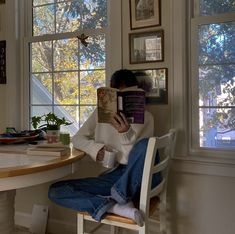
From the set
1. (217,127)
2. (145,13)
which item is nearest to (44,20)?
(145,13)

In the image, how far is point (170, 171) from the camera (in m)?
2.14

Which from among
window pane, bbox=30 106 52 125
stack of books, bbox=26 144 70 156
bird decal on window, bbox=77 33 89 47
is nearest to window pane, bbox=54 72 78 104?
window pane, bbox=30 106 52 125

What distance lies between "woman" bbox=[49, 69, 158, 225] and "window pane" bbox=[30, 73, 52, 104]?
749 mm

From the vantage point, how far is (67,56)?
257 cm

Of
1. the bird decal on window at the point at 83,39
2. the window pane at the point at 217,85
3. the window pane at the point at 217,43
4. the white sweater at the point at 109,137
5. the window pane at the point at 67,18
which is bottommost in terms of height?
the white sweater at the point at 109,137

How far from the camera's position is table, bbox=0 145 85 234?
1492 millimetres

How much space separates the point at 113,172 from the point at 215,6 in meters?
1.21

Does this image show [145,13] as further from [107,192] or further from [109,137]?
[107,192]

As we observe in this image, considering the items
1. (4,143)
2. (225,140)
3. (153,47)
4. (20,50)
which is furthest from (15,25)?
(225,140)

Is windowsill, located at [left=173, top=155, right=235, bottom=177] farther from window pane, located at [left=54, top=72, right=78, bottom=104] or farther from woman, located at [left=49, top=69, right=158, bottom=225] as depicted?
window pane, located at [left=54, top=72, right=78, bottom=104]

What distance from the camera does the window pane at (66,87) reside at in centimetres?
254

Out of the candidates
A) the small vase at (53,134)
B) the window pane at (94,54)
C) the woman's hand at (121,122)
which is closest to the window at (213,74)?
the woman's hand at (121,122)

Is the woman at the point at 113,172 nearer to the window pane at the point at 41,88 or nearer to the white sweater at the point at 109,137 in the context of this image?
the white sweater at the point at 109,137

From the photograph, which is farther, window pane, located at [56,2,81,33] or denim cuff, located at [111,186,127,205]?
window pane, located at [56,2,81,33]
